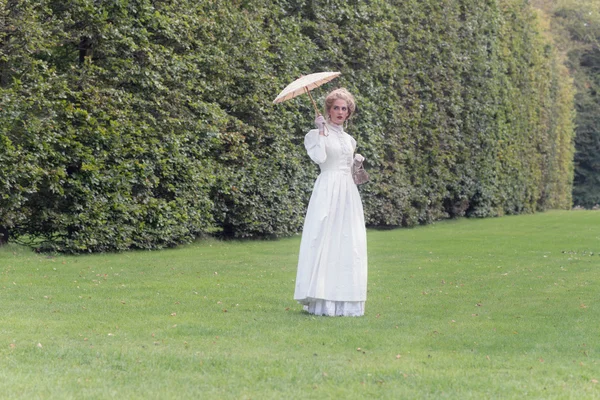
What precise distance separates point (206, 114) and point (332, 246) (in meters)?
7.42

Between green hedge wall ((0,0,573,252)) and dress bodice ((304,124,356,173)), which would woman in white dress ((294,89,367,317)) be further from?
green hedge wall ((0,0,573,252))

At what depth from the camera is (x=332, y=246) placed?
8484 millimetres

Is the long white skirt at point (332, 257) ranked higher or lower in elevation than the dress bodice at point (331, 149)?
lower

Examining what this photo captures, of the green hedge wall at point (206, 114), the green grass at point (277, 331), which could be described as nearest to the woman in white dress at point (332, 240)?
the green grass at point (277, 331)

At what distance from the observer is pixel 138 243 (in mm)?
14375

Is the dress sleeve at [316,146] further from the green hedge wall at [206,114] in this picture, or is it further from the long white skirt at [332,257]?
the green hedge wall at [206,114]

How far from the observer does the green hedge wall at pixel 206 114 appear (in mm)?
12625

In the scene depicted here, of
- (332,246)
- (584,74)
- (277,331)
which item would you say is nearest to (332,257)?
(332,246)

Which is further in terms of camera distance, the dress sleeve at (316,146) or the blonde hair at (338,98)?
the blonde hair at (338,98)

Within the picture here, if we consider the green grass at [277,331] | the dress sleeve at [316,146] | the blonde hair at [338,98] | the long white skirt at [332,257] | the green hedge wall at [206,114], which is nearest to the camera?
the green grass at [277,331]

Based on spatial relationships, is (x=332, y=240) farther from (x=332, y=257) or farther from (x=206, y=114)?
(x=206, y=114)

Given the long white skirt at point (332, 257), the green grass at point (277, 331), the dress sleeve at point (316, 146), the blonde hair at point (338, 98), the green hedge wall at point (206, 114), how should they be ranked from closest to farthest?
the green grass at point (277, 331)
the long white skirt at point (332, 257)
the dress sleeve at point (316, 146)
the blonde hair at point (338, 98)
the green hedge wall at point (206, 114)

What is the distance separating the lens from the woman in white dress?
8.39 metres

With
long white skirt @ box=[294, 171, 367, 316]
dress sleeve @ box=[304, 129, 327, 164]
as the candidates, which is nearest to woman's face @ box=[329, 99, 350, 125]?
dress sleeve @ box=[304, 129, 327, 164]
